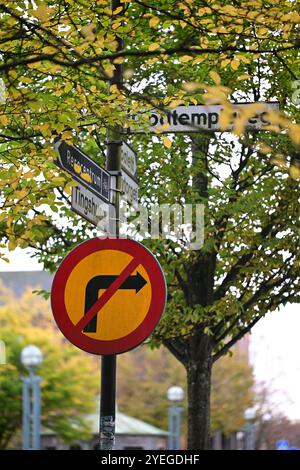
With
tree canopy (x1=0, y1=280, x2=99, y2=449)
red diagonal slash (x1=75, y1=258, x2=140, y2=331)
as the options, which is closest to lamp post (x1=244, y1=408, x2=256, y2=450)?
tree canopy (x1=0, y1=280, x2=99, y2=449)

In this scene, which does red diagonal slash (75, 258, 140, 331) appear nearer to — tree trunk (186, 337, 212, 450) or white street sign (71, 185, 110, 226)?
white street sign (71, 185, 110, 226)

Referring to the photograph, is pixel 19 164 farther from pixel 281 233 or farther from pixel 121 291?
pixel 281 233

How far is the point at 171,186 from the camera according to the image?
14.2 metres

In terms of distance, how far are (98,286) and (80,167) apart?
0.91 meters

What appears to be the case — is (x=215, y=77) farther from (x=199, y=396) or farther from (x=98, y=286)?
(x=199, y=396)

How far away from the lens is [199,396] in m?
15.3

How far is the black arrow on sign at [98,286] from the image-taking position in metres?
8.78

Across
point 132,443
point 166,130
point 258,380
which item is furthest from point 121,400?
point 166,130

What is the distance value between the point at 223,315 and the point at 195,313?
0.32 m

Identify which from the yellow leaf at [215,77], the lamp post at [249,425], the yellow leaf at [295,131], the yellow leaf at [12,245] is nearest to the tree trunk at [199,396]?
the yellow leaf at [12,245]

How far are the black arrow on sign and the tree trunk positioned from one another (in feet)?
21.3

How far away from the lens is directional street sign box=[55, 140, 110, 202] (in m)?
9.14

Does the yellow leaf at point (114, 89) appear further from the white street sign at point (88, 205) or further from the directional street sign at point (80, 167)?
the white street sign at point (88, 205)

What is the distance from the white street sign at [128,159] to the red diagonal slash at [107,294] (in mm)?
1560
